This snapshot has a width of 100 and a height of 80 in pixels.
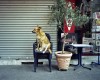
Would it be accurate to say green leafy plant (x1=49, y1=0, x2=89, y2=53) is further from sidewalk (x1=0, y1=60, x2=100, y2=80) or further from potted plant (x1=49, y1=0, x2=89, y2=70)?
sidewalk (x1=0, y1=60, x2=100, y2=80)

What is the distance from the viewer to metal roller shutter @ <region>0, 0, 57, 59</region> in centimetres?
963

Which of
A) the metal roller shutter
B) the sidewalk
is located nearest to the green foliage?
the metal roller shutter

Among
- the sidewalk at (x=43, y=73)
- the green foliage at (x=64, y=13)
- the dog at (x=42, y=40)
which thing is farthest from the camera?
the dog at (x=42, y=40)

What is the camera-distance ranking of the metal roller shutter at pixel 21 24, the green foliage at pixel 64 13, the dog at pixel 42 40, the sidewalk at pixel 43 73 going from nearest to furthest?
the sidewalk at pixel 43 73 < the green foliage at pixel 64 13 < the dog at pixel 42 40 < the metal roller shutter at pixel 21 24

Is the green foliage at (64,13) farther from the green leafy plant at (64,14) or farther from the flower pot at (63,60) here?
the flower pot at (63,60)

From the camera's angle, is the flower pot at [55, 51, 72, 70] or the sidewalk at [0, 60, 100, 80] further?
the flower pot at [55, 51, 72, 70]

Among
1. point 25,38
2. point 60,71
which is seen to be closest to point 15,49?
point 25,38

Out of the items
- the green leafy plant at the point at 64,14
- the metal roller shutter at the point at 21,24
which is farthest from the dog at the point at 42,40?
the metal roller shutter at the point at 21,24

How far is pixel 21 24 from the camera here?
9695 mm

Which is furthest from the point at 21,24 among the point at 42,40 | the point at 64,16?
the point at 64,16

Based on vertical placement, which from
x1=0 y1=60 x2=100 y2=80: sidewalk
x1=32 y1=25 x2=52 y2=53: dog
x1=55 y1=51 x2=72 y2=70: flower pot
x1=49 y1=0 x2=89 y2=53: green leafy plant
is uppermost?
x1=49 y1=0 x2=89 y2=53: green leafy plant

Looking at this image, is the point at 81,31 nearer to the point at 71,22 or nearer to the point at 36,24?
the point at 71,22

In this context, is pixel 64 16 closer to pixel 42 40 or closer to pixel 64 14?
pixel 64 14

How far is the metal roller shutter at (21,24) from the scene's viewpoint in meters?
9.63
